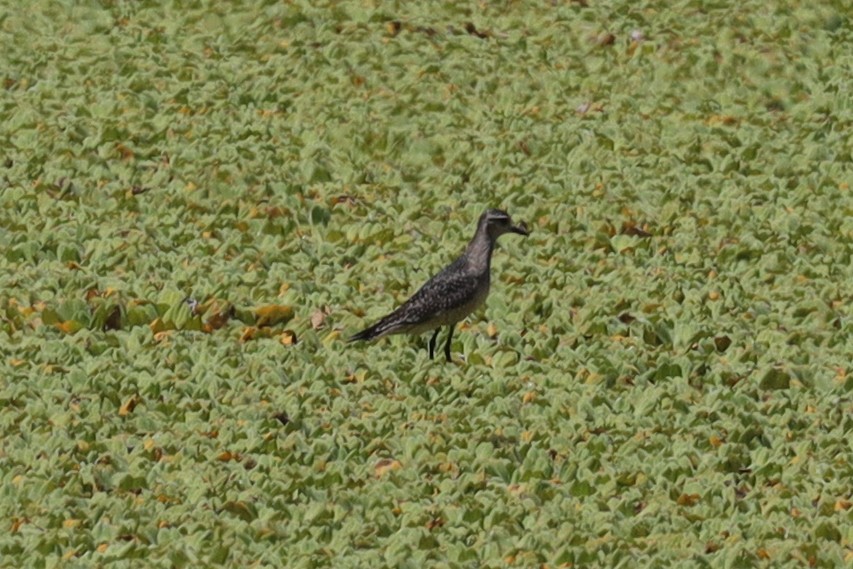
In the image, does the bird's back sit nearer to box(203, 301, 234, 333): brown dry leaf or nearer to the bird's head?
the bird's head

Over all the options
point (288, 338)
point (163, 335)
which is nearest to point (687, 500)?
point (288, 338)

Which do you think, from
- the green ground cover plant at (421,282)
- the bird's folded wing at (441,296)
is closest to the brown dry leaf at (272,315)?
the green ground cover plant at (421,282)

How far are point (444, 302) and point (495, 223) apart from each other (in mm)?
904

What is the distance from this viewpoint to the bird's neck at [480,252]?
41.6 feet

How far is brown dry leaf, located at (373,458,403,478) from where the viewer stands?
10.9m

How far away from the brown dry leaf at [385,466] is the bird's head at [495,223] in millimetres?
2329

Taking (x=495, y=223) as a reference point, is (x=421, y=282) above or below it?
below

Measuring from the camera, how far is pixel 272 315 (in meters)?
12.7

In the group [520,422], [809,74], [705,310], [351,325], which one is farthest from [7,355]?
[809,74]

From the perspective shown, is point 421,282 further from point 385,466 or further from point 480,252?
point 385,466

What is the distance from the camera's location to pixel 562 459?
36.3 ft

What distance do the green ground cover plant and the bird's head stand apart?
0.39 metres

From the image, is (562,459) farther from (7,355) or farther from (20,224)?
(20,224)

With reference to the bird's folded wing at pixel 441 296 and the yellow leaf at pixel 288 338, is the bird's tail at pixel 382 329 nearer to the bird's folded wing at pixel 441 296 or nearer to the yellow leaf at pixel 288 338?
the bird's folded wing at pixel 441 296
